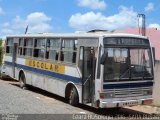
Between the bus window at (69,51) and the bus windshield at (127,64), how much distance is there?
78.9 inches

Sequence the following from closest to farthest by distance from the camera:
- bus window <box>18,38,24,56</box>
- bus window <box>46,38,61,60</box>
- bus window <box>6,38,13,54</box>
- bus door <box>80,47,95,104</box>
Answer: bus door <box>80,47,95,104</box>
bus window <box>46,38,61,60</box>
bus window <box>18,38,24,56</box>
bus window <box>6,38,13,54</box>

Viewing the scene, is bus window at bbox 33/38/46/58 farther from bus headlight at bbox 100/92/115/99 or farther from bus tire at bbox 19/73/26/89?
bus headlight at bbox 100/92/115/99

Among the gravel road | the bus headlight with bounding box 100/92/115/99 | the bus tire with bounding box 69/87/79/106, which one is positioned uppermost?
the bus headlight with bounding box 100/92/115/99

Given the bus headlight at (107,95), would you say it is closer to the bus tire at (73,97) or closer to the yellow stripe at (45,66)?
the bus tire at (73,97)

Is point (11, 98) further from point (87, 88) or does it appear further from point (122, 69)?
point (122, 69)

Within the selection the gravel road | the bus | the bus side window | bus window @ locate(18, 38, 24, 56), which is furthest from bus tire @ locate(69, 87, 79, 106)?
bus window @ locate(18, 38, 24, 56)

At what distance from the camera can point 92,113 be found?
45.0 ft

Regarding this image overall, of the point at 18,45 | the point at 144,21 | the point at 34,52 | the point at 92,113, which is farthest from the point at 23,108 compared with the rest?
the point at 144,21

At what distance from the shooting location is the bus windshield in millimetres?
13125

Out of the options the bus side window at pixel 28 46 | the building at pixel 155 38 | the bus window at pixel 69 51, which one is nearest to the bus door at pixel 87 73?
the bus window at pixel 69 51

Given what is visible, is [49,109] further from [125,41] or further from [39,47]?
[39,47]

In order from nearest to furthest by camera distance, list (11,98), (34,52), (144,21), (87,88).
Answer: (87,88), (11,98), (34,52), (144,21)

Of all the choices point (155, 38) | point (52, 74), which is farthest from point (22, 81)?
point (155, 38)

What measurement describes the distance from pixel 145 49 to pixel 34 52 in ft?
21.9
